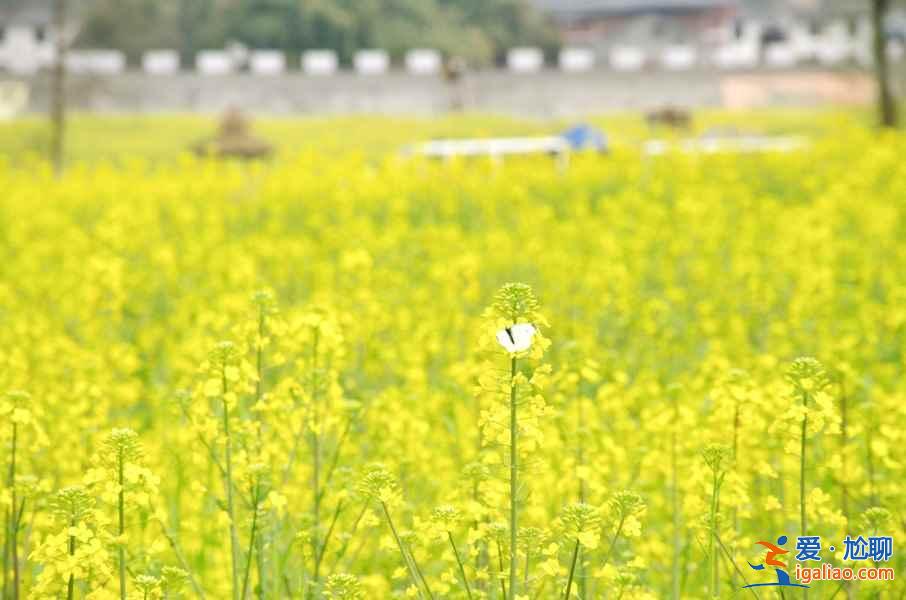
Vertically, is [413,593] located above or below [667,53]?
below

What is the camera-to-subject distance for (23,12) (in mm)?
38625

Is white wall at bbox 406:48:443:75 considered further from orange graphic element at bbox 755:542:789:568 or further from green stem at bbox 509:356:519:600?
green stem at bbox 509:356:519:600

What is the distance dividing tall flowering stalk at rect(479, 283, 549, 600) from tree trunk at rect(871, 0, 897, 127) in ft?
60.6

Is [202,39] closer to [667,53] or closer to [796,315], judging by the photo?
[667,53]

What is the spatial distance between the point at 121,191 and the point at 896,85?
64.0 feet

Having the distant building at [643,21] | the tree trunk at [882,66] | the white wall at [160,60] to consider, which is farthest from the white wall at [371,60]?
the distant building at [643,21]

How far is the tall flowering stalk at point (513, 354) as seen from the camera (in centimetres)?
280

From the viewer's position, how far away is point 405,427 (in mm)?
4621

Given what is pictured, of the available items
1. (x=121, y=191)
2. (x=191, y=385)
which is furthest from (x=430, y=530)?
(x=121, y=191)

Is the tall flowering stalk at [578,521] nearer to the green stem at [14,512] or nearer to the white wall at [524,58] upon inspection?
the green stem at [14,512]

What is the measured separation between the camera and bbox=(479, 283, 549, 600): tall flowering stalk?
280 cm

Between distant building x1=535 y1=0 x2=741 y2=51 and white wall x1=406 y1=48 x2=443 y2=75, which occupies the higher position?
distant building x1=535 y1=0 x2=741 y2=51

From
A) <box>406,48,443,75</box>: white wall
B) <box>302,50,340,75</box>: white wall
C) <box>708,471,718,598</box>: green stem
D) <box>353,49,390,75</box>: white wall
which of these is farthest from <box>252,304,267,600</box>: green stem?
<box>353,49,390,75</box>: white wall

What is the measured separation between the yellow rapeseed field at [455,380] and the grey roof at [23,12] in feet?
82.7
